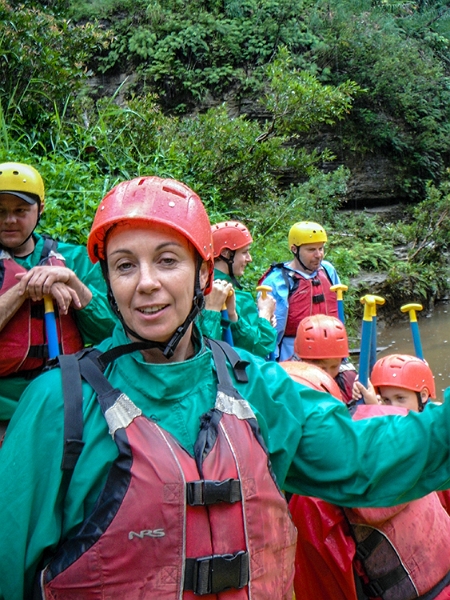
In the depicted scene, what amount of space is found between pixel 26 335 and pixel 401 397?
228 centimetres

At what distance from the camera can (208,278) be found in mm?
1918

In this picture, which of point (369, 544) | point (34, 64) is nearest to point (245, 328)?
point (369, 544)

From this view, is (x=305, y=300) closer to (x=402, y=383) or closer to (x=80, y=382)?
(x=402, y=383)

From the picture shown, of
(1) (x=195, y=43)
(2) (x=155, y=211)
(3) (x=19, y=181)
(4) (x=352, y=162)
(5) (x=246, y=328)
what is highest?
(1) (x=195, y=43)

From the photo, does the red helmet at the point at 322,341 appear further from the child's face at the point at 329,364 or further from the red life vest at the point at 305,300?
the red life vest at the point at 305,300

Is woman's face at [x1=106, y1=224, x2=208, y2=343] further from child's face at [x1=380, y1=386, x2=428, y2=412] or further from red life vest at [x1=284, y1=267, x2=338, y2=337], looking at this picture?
red life vest at [x1=284, y1=267, x2=338, y2=337]

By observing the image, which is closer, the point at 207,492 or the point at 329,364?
the point at 207,492

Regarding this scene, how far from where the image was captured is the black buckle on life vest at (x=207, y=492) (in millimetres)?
1434

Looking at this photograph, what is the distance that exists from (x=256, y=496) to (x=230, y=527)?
101mm

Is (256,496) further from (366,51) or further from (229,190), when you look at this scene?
(366,51)

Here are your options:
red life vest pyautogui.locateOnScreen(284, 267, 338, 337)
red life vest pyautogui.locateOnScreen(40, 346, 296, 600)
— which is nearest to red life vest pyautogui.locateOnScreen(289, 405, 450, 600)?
red life vest pyautogui.locateOnScreen(40, 346, 296, 600)

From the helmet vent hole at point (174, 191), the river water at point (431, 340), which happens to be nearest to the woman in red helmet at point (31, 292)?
the helmet vent hole at point (174, 191)

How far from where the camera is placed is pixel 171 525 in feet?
4.64

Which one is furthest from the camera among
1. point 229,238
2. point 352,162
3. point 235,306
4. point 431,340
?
point 352,162
